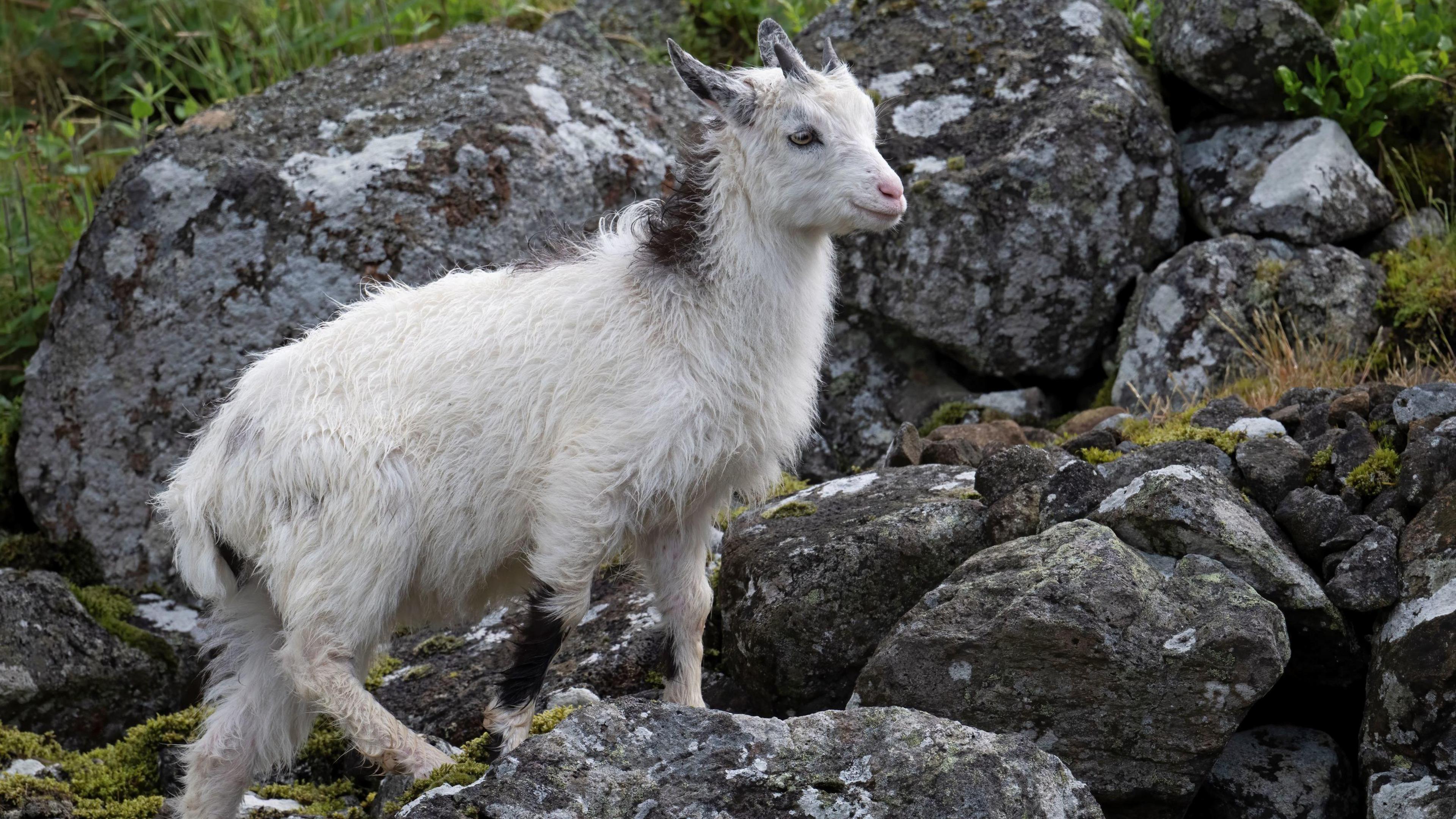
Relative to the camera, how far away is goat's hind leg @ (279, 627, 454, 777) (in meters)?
5.55

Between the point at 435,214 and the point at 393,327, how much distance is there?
2.61 meters

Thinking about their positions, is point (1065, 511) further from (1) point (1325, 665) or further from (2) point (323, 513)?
(2) point (323, 513)

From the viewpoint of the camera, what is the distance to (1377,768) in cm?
513

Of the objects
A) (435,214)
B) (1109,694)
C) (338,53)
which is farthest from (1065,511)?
(338,53)

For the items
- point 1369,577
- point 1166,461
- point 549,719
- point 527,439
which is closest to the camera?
point 549,719

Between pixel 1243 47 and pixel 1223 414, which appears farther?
pixel 1243 47

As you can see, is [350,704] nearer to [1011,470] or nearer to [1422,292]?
[1011,470]

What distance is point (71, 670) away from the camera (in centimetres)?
740

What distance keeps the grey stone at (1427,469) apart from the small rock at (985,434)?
2.47 m

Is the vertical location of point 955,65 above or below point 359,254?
above

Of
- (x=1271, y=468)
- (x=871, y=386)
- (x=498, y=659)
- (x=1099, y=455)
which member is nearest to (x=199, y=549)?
(x=498, y=659)

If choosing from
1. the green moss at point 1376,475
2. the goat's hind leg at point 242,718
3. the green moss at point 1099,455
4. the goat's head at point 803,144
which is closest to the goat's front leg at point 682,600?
the goat's head at point 803,144

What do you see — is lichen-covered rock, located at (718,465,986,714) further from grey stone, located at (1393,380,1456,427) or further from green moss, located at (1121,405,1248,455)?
grey stone, located at (1393,380,1456,427)

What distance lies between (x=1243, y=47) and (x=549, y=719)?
7100mm
